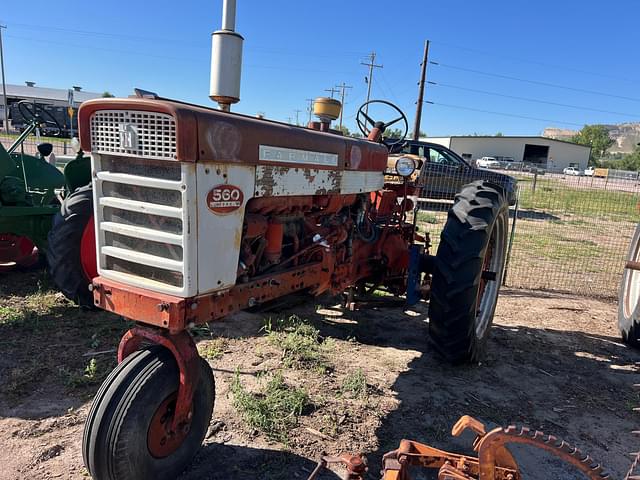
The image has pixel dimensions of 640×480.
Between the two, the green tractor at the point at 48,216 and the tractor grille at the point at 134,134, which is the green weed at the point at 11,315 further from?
the tractor grille at the point at 134,134

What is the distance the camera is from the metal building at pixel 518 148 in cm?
5941

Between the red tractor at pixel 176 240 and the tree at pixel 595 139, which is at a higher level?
the tree at pixel 595 139

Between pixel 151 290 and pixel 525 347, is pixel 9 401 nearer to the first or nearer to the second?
pixel 151 290

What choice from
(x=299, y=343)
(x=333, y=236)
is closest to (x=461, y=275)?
(x=333, y=236)

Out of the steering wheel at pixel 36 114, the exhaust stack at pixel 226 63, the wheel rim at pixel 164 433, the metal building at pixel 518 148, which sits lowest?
the wheel rim at pixel 164 433

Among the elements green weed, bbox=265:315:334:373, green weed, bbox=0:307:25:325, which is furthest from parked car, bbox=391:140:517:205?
green weed, bbox=0:307:25:325

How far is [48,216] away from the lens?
5223 millimetres

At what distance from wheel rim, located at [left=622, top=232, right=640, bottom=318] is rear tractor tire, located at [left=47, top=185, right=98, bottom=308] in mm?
5060

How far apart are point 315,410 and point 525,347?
7.63 feet

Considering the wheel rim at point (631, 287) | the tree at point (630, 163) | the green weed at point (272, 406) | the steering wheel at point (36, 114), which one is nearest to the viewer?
the green weed at point (272, 406)

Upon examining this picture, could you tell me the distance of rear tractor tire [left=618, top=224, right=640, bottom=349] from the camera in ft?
15.3

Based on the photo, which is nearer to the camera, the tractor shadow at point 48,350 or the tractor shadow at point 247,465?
the tractor shadow at point 247,465

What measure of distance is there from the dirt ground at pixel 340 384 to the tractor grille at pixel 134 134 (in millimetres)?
1590

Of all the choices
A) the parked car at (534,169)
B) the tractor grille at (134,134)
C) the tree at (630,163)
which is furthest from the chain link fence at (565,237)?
the tree at (630,163)
